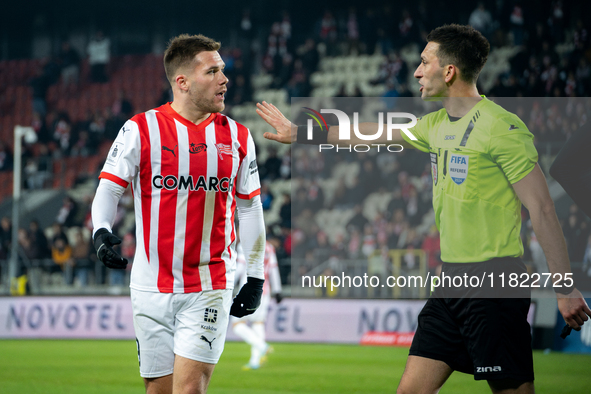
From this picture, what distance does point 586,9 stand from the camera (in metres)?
16.8

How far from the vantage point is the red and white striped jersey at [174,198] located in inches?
154

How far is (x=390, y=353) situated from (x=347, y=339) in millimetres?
1288

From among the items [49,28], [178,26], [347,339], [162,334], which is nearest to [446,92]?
[162,334]

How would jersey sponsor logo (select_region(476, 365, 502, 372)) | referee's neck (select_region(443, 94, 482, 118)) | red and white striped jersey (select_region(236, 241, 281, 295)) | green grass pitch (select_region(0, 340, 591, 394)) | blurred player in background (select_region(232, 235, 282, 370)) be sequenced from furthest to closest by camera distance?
red and white striped jersey (select_region(236, 241, 281, 295))
blurred player in background (select_region(232, 235, 282, 370))
green grass pitch (select_region(0, 340, 591, 394))
referee's neck (select_region(443, 94, 482, 118))
jersey sponsor logo (select_region(476, 365, 502, 372))

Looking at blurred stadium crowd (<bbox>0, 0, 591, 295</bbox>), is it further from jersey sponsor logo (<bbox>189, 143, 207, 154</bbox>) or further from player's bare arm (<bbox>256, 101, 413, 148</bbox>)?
jersey sponsor logo (<bbox>189, 143, 207, 154</bbox>)

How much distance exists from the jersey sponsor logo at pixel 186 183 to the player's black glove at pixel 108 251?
0.44 meters

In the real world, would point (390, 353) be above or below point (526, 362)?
below

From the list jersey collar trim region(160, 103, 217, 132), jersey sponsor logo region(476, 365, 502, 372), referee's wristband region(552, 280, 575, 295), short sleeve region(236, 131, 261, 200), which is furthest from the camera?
short sleeve region(236, 131, 261, 200)

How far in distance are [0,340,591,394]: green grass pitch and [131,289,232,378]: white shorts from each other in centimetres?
439

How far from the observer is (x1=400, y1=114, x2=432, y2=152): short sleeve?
400cm

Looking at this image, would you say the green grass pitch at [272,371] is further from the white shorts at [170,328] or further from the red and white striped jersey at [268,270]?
the white shorts at [170,328]

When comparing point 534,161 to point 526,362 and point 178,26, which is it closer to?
point 526,362

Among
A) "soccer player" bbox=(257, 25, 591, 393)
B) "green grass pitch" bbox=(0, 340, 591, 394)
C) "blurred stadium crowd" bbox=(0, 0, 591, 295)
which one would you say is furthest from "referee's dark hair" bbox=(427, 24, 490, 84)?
"blurred stadium crowd" bbox=(0, 0, 591, 295)

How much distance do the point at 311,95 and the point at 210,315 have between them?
15.7 metres
